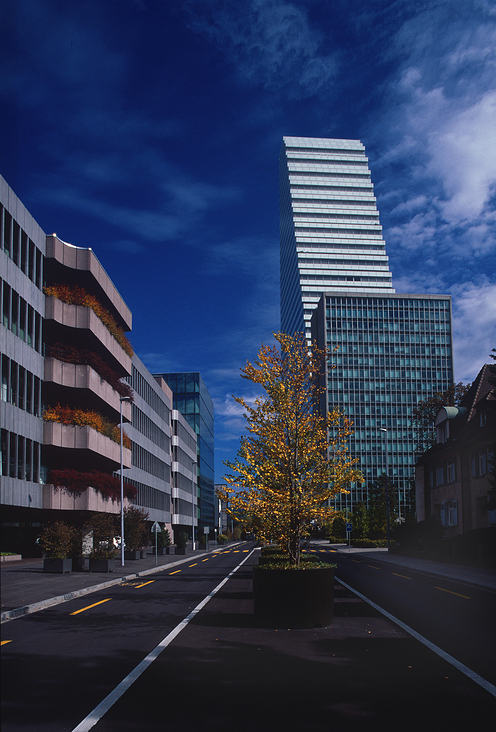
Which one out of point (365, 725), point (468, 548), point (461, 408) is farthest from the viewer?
point (461, 408)

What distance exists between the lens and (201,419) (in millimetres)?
115125

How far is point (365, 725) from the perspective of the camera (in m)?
6.13

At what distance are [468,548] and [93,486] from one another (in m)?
22.6

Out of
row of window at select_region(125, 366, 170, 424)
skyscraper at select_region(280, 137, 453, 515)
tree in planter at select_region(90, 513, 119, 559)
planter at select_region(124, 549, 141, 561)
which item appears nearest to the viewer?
tree in planter at select_region(90, 513, 119, 559)

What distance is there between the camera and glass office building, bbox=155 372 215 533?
10925 centimetres

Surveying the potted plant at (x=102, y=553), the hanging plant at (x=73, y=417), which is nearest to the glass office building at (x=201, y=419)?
the hanging plant at (x=73, y=417)

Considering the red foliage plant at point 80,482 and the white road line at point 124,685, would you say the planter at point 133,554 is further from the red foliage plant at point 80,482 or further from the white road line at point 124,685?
the white road line at point 124,685

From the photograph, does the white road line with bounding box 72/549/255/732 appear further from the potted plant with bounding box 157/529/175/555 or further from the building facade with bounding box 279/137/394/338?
the building facade with bounding box 279/137/394/338

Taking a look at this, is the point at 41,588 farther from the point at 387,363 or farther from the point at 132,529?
the point at 387,363

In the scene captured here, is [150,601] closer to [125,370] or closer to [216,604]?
[216,604]

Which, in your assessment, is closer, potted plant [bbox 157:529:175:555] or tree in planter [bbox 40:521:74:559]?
tree in planter [bbox 40:521:74:559]

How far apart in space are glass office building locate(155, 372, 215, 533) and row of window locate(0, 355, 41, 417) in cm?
6999

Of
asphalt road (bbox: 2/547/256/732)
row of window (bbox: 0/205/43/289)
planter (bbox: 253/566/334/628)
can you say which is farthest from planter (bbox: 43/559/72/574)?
planter (bbox: 253/566/334/628)

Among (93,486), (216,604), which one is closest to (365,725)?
(216,604)
